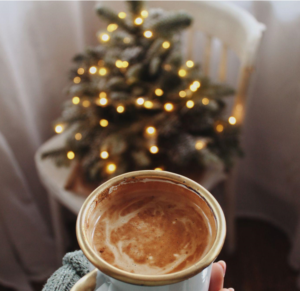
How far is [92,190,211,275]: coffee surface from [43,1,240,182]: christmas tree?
0.32 metres

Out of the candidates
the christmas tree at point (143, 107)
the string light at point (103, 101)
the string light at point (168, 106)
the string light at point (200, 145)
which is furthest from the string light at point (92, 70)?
the string light at point (200, 145)

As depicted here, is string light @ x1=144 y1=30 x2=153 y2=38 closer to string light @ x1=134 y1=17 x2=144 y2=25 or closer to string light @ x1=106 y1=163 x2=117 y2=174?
string light @ x1=134 y1=17 x2=144 y2=25

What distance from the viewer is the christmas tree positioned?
2.67 ft

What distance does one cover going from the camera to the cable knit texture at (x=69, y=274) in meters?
0.49

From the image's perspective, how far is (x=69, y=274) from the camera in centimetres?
51

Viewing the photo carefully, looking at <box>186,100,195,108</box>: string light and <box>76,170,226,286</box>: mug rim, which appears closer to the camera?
<box>76,170,226,286</box>: mug rim

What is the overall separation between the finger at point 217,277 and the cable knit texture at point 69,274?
7.6 inches

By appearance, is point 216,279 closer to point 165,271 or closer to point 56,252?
point 165,271

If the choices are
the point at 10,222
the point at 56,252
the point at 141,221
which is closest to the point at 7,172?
the point at 10,222

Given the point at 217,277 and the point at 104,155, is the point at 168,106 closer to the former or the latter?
the point at 104,155

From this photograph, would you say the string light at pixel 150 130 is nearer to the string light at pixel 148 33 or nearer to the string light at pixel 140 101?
the string light at pixel 140 101

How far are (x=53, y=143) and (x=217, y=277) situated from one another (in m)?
0.71

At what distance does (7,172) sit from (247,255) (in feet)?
3.12

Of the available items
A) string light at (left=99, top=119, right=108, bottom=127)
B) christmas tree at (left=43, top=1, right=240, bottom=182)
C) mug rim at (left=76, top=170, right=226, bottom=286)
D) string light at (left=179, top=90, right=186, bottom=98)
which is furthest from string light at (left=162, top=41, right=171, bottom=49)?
mug rim at (left=76, top=170, right=226, bottom=286)
